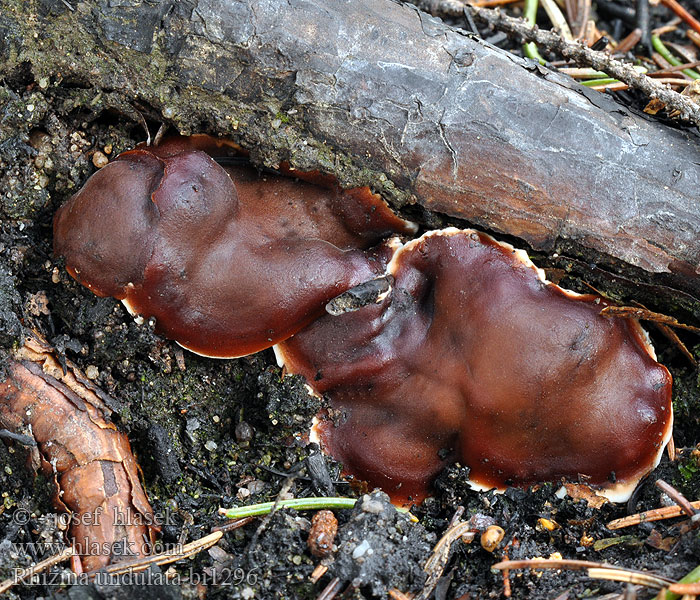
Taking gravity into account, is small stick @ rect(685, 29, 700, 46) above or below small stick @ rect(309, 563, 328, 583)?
above

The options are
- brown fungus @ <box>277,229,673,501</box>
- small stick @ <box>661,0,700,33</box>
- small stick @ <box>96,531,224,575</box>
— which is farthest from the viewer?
small stick @ <box>661,0,700,33</box>

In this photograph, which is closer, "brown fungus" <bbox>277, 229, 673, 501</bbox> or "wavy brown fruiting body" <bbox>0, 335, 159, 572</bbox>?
"wavy brown fruiting body" <bbox>0, 335, 159, 572</bbox>

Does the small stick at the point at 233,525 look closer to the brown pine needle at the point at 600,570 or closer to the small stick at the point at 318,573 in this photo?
the small stick at the point at 318,573

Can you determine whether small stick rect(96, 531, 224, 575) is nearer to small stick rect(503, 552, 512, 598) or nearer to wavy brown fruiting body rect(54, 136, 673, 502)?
wavy brown fruiting body rect(54, 136, 673, 502)

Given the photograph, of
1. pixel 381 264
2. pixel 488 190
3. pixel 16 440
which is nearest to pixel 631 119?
pixel 488 190

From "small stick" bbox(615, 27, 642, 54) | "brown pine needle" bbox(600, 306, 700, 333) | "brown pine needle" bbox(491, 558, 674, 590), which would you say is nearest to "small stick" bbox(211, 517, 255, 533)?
"brown pine needle" bbox(491, 558, 674, 590)

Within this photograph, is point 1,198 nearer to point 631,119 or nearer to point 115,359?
point 115,359

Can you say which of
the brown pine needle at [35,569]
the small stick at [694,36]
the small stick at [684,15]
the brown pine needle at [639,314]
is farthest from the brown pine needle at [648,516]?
the small stick at [694,36]

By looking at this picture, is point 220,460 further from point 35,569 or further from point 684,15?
point 684,15
